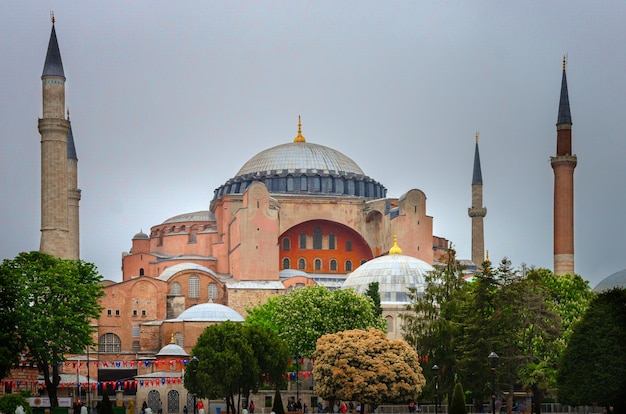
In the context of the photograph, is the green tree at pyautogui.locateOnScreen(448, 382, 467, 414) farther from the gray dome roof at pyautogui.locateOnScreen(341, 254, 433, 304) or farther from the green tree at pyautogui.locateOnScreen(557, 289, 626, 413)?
the gray dome roof at pyautogui.locateOnScreen(341, 254, 433, 304)

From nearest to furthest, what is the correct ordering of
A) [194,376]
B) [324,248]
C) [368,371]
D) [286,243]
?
[194,376], [368,371], [286,243], [324,248]

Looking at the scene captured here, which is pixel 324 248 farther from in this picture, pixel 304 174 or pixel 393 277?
pixel 393 277

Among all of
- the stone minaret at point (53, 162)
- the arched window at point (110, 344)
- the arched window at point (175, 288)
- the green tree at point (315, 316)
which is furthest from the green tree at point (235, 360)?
the arched window at point (175, 288)

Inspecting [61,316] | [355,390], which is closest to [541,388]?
[355,390]

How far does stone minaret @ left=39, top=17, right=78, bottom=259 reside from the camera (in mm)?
58719

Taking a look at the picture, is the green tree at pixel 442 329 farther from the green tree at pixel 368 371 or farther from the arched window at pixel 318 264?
the arched window at pixel 318 264

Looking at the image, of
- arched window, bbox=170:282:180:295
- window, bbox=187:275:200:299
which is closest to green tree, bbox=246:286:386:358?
window, bbox=187:275:200:299

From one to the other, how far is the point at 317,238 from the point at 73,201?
1433 cm

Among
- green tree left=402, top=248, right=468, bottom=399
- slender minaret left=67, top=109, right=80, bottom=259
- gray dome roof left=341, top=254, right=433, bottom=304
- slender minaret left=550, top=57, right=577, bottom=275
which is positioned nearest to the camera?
green tree left=402, top=248, right=468, bottom=399

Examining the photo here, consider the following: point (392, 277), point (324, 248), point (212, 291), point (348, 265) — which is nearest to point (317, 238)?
point (324, 248)

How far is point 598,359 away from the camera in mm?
37781

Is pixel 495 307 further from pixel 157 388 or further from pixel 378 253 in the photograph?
pixel 378 253

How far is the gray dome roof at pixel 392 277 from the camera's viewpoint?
63000 mm

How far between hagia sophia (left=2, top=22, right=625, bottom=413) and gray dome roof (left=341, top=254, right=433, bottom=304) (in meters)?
0.08
